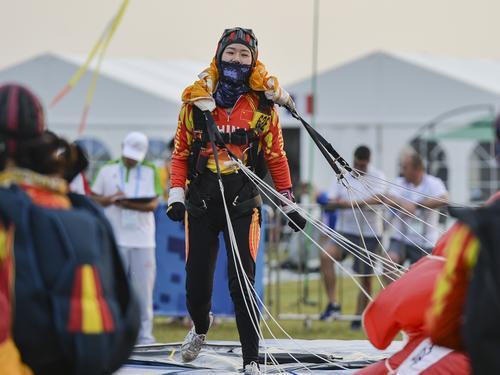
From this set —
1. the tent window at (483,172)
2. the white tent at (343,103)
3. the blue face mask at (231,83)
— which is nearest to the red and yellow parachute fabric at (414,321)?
the blue face mask at (231,83)

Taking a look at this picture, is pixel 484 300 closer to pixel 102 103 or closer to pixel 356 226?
pixel 356 226

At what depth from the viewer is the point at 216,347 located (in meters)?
6.81

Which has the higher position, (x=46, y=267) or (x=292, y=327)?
(x=46, y=267)

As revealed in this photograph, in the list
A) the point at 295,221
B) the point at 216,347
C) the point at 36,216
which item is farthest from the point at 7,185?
the point at 216,347

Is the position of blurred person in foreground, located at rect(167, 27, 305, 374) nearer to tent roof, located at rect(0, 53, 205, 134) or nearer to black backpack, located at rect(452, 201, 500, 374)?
black backpack, located at rect(452, 201, 500, 374)

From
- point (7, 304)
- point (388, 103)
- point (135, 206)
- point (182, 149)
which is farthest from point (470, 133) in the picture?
point (7, 304)

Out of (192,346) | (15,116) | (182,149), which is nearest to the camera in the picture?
(15,116)

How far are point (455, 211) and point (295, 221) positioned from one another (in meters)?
2.55

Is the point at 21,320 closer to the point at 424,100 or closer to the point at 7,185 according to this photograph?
the point at 7,185

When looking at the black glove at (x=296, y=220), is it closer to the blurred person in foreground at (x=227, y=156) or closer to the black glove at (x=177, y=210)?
the blurred person in foreground at (x=227, y=156)

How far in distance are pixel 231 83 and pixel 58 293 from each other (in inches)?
108

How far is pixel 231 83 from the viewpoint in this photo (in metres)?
5.73

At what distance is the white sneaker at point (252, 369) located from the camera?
5.67 meters

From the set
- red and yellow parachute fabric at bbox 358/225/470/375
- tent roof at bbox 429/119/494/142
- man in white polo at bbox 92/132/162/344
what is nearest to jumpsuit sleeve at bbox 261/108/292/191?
red and yellow parachute fabric at bbox 358/225/470/375
